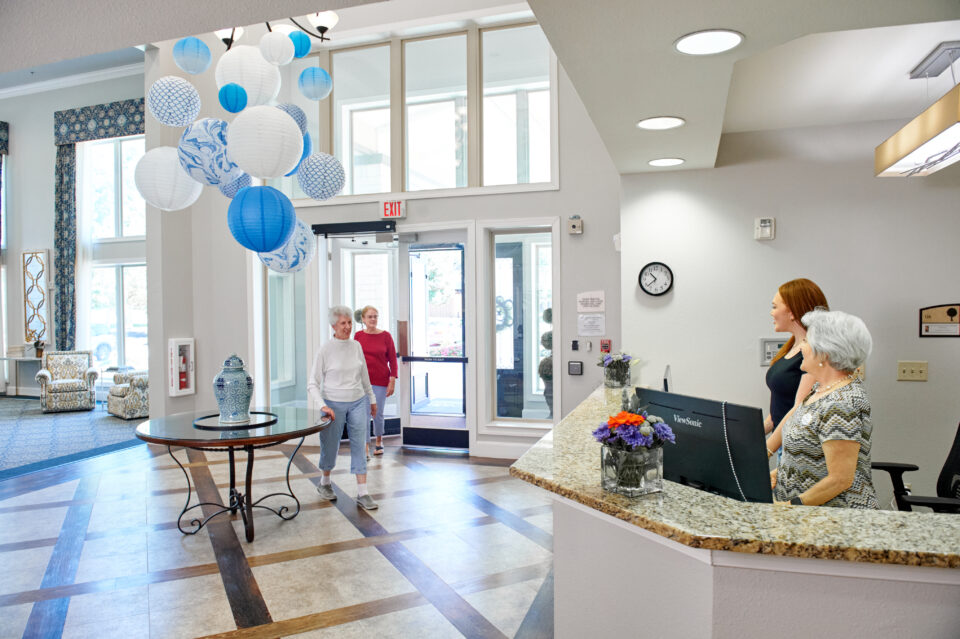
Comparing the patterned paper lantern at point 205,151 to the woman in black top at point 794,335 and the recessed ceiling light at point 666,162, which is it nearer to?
the recessed ceiling light at point 666,162

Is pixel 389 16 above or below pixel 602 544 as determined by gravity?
above

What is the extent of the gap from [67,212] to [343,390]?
818 centimetres

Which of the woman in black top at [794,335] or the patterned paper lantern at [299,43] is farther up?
the patterned paper lantern at [299,43]

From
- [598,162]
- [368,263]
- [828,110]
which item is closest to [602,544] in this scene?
[828,110]

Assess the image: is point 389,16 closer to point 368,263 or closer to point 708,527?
point 368,263

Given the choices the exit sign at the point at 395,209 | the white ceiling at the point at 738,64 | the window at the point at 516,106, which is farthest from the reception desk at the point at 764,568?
the exit sign at the point at 395,209

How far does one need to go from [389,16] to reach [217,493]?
463 cm

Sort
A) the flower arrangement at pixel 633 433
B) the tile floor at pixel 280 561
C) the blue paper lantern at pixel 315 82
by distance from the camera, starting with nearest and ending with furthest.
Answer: the flower arrangement at pixel 633 433, the tile floor at pixel 280 561, the blue paper lantern at pixel 315 82

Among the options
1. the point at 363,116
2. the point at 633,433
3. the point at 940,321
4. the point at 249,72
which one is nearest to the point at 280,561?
the point at 633,433

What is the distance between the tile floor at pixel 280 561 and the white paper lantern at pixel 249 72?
2.86m

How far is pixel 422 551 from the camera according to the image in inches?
140

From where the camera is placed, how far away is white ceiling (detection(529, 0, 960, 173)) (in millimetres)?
1757

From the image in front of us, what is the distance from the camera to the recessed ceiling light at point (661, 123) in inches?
112

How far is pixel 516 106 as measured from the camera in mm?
5902
